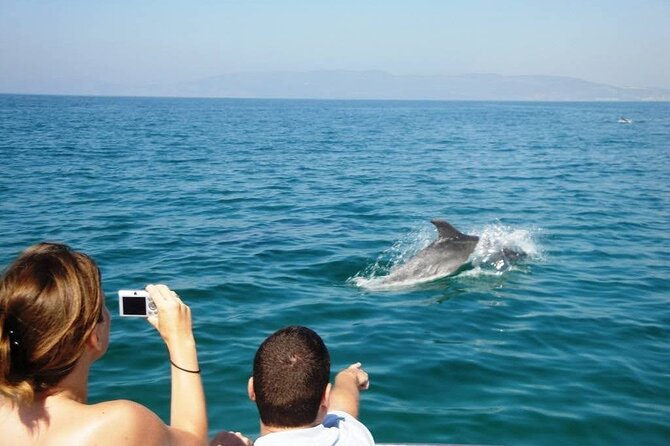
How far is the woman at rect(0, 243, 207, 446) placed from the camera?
9.51ft

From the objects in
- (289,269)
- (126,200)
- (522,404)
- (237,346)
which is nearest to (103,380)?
(237,346)

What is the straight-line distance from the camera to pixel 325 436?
3.39 meters

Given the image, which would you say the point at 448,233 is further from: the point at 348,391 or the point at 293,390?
the point at 293,390

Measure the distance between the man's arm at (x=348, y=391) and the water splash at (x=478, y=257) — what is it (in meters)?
7.63

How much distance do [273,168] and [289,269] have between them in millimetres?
20256

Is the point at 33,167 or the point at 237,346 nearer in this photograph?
the point at 237,346

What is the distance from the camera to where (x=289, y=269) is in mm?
13453

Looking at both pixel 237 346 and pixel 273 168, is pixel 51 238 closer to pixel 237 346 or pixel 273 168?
pixel 237 346

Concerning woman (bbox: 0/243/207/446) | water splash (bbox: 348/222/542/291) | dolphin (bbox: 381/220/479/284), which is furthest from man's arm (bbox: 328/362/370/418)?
dolphin (bbox: 381/220/479/284)

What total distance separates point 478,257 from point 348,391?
1006cm

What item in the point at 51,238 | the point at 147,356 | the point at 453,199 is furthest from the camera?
the point at 453,199

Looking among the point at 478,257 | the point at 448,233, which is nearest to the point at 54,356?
the point at 448,233

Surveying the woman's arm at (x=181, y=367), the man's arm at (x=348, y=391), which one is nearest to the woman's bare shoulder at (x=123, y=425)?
the woman's arm at (x=181, y=367)

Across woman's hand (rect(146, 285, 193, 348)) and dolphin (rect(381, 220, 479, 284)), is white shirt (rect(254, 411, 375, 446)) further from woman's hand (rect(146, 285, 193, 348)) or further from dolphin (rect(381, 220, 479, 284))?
dolphin (rect(381, 220, 479, 284))
